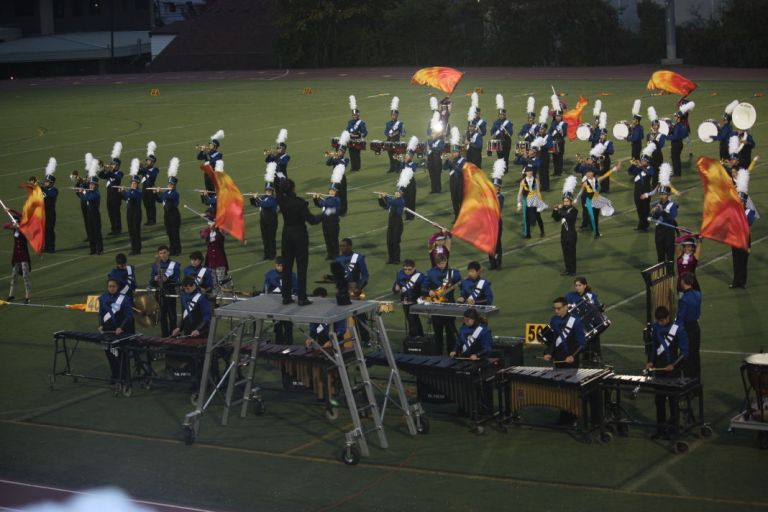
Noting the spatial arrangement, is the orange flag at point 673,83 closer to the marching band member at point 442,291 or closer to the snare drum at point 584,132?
the snare drum at point 584,132

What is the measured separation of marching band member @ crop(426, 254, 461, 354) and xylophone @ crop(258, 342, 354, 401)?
236 centimetres

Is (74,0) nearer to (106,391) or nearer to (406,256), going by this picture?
(406,256)

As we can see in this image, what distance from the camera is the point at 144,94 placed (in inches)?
2303

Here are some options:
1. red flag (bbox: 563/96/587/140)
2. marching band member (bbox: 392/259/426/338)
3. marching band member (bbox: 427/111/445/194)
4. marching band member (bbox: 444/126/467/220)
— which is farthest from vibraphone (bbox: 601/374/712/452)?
red flag (bbox: 563/96/587/140)

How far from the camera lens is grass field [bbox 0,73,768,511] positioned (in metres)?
13.5

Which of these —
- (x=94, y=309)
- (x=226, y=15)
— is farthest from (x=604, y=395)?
(x=226, y=15)

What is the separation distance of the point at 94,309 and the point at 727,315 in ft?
32.2

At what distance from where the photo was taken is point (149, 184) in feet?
96.9

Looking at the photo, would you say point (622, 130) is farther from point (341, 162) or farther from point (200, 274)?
point (200, 274)

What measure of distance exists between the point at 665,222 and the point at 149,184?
12424 millimetres

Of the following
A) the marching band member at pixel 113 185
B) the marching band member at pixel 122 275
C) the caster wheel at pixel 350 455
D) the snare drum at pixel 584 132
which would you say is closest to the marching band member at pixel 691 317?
the caster wheel at pixel 350 455

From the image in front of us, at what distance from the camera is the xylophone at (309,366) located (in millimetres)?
15797

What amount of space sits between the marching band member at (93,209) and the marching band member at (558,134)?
1115 cm

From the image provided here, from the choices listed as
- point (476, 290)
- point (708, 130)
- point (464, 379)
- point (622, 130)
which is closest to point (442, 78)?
point (622, 130)
